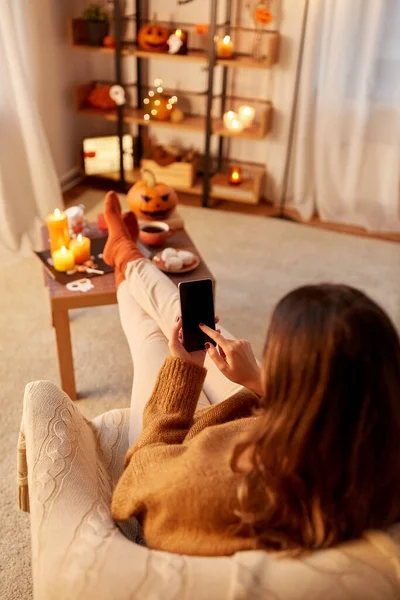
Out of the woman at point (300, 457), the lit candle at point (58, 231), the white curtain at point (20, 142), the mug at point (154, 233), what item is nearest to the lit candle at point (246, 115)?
the white curtain at point (20, 142)

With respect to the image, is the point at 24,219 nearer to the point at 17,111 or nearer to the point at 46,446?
the point at 17,111

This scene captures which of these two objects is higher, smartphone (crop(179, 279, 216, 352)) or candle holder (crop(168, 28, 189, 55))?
candle holder (crop(168, 28, 189, 55))

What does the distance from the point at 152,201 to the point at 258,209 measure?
1394mm

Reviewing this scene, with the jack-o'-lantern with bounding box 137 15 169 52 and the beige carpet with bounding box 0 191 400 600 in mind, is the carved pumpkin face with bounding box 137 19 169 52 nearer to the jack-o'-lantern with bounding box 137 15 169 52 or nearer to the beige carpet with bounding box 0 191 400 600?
the jack-o'-lantern with bounding box 137 15 169 52

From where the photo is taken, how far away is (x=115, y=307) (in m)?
2.51

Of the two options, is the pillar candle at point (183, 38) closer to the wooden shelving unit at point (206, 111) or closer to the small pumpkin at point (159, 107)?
the wooden shelving unit at point (206, 111)

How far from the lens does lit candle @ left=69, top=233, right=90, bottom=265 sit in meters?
1.95

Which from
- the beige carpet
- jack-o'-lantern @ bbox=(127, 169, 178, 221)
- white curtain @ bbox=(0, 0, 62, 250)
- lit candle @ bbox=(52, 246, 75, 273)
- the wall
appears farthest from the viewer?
the wall

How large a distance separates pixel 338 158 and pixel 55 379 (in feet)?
7.06

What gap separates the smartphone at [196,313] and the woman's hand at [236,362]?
0.03 meters

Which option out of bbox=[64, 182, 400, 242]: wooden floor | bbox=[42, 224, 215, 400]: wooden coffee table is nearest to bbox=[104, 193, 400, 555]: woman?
bbox=[42, 224, 215, 400]: wooden coffee table

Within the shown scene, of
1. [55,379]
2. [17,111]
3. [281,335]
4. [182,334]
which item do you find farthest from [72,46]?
[281,335]

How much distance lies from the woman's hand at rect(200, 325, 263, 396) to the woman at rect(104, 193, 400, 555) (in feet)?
0.79

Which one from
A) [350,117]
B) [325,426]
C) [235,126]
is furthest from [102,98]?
[325,426]
